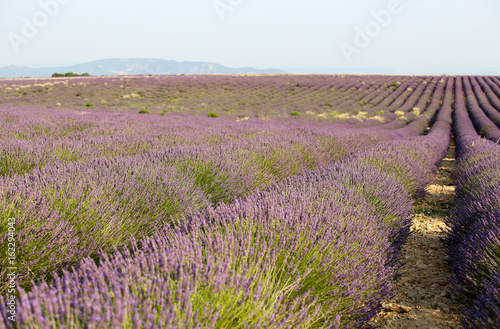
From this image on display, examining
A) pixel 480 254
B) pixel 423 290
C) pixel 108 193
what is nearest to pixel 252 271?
pixel 108 193

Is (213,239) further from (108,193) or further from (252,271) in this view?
(108,193)

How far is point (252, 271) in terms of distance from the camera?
4.43 feet

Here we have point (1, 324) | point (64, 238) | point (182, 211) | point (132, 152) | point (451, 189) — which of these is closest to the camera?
point (1, 324)

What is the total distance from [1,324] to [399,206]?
2891 millimetres

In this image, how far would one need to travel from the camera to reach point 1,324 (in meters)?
0.82

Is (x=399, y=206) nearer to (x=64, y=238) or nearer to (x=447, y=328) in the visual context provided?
(x=447, y=328)

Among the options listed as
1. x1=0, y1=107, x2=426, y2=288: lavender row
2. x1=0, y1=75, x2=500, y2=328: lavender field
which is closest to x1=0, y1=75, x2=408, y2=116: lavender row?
x1=0, y1=107, x2=426, y2=288: lavender row

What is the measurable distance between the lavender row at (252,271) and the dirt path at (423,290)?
27 centimetres

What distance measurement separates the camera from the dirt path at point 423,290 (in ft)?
6.68

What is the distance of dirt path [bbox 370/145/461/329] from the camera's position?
2.04 meters

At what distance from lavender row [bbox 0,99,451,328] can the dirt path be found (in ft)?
0.89

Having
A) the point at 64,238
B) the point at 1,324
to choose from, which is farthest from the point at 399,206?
the point at 1,324

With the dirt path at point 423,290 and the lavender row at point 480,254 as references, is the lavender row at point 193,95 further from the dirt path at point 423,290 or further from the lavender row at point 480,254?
the lavender row at point 480,254

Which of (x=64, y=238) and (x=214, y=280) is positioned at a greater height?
(x=214, y=280)
